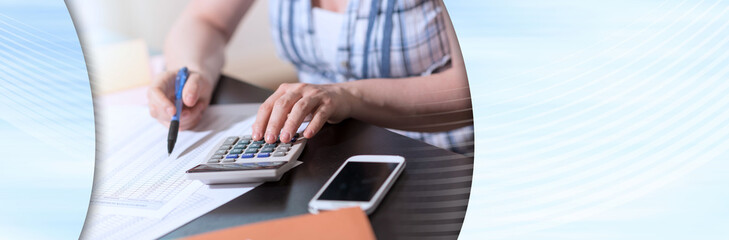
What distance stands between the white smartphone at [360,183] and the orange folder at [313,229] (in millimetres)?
23

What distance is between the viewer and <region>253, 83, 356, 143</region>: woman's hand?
0.39 m

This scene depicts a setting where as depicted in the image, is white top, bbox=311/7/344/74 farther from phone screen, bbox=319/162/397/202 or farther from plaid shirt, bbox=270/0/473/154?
phone screen, bbox=319/162/397/202

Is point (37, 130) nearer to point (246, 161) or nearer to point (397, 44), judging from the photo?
point (246, 161)

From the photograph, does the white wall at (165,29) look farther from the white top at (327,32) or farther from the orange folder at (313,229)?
the orange folder at (313,229)

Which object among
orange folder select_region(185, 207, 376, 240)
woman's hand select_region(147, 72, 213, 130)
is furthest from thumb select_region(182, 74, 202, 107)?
orange folder select_region(185, 207, 376, 240)

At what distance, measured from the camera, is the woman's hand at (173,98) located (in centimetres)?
47

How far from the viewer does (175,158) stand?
0.40 meters

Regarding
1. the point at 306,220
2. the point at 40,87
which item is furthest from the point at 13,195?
the point at 306,220

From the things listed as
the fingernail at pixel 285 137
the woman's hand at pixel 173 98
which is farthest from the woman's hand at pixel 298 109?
the woman's hand at pixel 173 98

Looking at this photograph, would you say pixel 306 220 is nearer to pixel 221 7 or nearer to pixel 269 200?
pixel 269 200

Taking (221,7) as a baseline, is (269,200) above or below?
below

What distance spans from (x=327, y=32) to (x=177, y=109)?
140 millimetres

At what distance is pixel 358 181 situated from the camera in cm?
32

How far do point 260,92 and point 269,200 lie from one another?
22 cm
